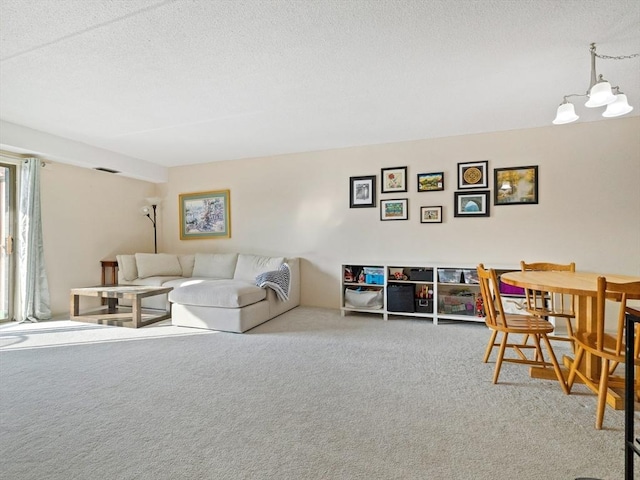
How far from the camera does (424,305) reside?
3.71 m

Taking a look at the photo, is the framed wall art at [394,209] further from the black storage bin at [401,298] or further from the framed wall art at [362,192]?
the black storage bin at [401,298]

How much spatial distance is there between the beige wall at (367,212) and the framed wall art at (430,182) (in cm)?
8

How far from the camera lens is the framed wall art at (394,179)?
13.3 ft

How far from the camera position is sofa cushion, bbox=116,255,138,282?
4406 mm

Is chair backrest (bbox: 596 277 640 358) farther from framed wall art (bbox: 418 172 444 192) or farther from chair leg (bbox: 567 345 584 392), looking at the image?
framed wall art (bbox: 418 172 444 192)

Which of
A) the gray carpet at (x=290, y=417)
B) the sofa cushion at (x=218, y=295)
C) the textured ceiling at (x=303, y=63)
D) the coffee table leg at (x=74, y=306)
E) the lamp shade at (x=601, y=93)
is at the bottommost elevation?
the gray carpet at (x=290, y=417)

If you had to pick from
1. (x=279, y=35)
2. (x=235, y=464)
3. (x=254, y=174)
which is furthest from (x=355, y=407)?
(x=254, y=174)

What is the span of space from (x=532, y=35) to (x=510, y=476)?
8.02ft

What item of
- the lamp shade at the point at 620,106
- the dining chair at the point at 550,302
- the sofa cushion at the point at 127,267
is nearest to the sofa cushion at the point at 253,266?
the sofa cushion at the point at 127,267

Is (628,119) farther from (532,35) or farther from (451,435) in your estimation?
(451,435)

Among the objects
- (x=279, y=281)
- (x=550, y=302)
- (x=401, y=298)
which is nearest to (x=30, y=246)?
(x=279, y=281)

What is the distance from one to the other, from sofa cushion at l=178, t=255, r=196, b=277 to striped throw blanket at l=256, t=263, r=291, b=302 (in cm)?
174

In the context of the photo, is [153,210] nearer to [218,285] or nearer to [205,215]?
[205,215]

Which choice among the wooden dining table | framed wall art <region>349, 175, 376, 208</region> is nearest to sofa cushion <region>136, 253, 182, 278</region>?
framed wall art <region>349, 175, 376, 208</region>
